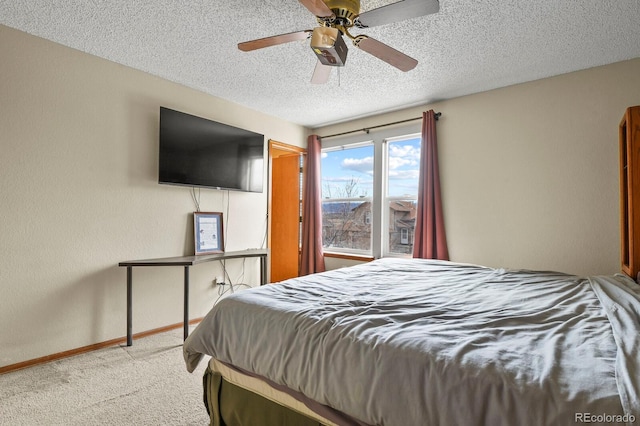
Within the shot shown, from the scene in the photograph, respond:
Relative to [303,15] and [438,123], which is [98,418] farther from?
[438,123]

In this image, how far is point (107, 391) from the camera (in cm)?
204

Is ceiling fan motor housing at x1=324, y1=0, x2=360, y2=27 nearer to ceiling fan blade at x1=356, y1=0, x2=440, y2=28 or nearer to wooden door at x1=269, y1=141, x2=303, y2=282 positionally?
ceiling fan blade at x1=356, y1=0, x2=440, y2=28

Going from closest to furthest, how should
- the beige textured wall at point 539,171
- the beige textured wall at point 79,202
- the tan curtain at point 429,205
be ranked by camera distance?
the beige textured wall at point 79,202, the beige textured wall at point 539,171, the tan curtain at point 429,205

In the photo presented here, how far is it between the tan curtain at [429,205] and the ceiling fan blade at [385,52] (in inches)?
63.0

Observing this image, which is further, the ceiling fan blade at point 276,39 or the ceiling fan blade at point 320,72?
the ceiling fan blade at point 320,72

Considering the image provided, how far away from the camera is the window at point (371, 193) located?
404cm

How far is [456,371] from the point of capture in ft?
3.17

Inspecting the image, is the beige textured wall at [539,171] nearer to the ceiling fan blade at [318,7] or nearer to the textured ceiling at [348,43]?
the textured ceiling at [348,43]

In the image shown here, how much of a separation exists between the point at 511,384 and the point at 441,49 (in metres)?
2.46

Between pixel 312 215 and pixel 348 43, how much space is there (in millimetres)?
2520

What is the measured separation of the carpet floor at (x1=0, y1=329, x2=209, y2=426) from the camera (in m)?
1.78

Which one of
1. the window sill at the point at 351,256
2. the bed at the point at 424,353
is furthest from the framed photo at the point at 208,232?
the bed at the point at 424,353

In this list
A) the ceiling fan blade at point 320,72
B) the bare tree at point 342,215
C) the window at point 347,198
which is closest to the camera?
the ceiling fan blade at point 320,72

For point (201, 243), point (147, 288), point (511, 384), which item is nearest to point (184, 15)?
point (201, 243)
